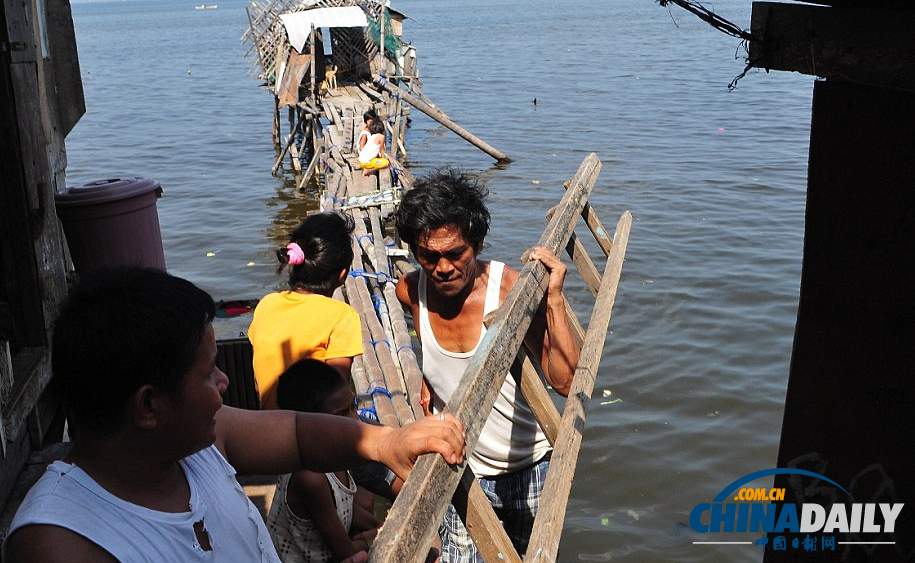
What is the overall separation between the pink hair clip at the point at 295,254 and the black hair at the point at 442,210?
0.51 meters

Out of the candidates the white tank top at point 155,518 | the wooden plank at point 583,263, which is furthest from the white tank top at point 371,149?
the white tank top at point 155,518

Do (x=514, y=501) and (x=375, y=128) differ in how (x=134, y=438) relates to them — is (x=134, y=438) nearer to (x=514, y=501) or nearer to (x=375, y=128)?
(x=514, y=501)

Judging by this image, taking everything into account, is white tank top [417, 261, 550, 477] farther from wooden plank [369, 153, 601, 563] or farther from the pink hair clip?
the pink hair clip

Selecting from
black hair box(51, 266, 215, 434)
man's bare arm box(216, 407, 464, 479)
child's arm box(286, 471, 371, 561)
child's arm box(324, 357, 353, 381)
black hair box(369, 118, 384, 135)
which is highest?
black hair box(51, 266, 215, 434)

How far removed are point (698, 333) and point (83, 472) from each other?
7.49 metres

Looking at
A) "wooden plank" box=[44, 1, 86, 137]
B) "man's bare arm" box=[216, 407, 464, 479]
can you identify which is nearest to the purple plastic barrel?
"wooden plank" box=[44, 1, 86, 137]

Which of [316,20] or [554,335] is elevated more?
[316,20]

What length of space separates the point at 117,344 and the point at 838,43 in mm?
1543

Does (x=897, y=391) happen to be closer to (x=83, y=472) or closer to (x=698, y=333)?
(x=83, y=472)

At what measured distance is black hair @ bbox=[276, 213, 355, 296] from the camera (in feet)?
10.8

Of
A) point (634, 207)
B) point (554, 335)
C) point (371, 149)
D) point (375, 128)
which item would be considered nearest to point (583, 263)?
point (554, 335)

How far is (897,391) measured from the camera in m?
1.86

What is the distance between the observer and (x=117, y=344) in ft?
4.51

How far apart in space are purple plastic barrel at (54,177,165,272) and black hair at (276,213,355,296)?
1386 millimetres
